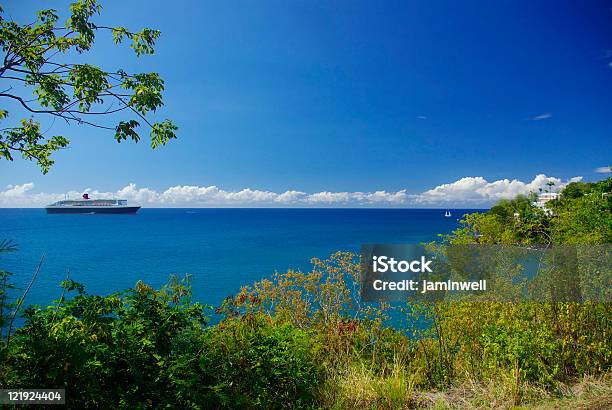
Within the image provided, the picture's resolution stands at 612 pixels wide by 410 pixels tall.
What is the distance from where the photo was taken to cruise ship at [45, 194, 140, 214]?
11112 centimetres

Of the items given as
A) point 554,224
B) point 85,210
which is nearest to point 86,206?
point 85,210

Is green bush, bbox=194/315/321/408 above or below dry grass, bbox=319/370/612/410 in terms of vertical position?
above

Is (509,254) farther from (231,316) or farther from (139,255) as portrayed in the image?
(139,255)

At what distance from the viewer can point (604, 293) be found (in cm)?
450

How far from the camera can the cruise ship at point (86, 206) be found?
111 m

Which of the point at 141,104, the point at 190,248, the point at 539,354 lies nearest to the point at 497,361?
the point at 539,354

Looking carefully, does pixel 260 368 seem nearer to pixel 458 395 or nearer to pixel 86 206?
pixel 458 395

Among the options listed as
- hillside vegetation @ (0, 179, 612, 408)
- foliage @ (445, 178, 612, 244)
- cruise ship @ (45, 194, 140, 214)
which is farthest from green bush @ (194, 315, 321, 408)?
cruise ship @ (45, 194, 140, 214)

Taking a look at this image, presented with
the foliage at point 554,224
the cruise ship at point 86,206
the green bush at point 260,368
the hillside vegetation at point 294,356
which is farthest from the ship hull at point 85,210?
the green bush at point 260,368

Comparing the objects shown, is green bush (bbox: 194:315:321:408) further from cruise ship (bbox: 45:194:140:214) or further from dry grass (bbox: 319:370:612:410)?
cruise ship (bbox: 45:194:140:214)

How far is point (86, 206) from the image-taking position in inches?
4373

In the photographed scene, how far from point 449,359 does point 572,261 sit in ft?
7.04

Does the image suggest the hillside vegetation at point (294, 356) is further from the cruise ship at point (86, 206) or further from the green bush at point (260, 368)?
the cruise ship at point (86, 206)

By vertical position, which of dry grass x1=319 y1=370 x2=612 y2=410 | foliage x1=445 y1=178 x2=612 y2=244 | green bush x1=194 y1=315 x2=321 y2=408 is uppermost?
foliage x1=445 y1=178 x2=612 y2=244
